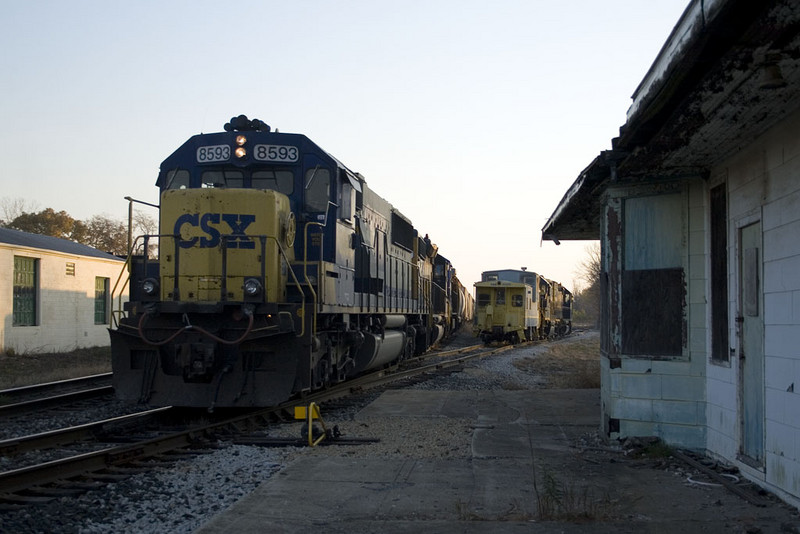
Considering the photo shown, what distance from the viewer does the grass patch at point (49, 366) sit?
1703cm

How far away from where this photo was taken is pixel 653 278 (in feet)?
26.0

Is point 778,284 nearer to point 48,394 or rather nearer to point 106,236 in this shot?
point 48,394

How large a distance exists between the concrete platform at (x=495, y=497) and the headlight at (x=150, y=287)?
146 inches

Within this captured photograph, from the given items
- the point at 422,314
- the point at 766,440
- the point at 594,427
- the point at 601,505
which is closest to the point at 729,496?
the point at 766,440

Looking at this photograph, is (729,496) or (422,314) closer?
(729,496)

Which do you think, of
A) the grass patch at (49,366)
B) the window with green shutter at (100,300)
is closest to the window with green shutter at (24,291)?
the grass patch at (49,366)

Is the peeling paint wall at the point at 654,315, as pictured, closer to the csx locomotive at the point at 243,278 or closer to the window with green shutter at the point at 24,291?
the csx locomotive at the point at 243,278

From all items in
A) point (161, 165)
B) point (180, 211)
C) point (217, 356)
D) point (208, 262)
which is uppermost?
point (161, 165)

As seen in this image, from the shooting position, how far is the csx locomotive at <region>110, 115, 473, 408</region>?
9359 millimetres

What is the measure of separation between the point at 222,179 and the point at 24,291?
16872 millimetres

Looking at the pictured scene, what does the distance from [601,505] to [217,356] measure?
5.44 m

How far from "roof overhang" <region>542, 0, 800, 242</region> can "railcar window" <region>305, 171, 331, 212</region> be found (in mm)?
4239

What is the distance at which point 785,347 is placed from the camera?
552 cm

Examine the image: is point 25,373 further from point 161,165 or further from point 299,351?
point 299,351
